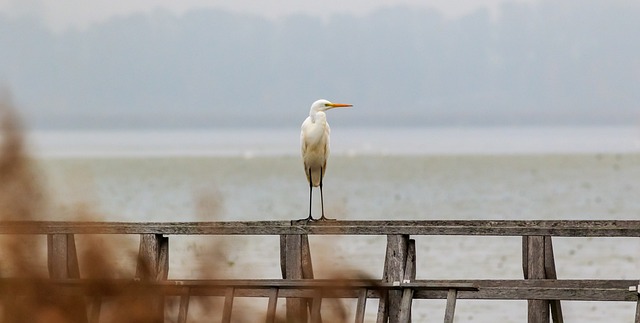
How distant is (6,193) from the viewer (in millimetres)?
1558

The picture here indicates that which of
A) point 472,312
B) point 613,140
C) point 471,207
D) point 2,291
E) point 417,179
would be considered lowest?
point 2,291

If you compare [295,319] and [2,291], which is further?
[295,319]

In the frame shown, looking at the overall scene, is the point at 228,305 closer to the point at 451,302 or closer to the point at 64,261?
the point at 64,261

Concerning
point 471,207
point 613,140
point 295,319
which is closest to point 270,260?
point 295,319

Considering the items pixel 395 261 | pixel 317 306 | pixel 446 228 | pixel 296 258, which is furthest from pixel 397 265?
pixel 317 306

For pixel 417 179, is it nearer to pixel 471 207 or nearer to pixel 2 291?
pixel 471 207

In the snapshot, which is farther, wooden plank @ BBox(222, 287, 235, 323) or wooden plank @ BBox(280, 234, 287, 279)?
wooden plank @ BBox(280, 234, 287, 279)

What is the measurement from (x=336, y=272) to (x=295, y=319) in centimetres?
15

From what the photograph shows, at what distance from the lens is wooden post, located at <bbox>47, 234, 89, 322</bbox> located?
5.39ft

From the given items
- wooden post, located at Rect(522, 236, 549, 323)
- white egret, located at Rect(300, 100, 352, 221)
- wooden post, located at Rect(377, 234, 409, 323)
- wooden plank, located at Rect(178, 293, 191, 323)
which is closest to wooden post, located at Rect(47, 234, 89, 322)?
wooden plank, located at Rect(178, 293, 191, 323)

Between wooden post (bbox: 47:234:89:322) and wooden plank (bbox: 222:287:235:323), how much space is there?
0.21m

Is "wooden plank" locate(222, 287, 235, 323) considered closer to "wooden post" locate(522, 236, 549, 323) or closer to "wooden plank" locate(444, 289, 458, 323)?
"wooden plank" locate(444, 289, 458, 323)

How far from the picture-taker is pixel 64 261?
19.3 ft

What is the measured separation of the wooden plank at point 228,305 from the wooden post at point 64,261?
0.21m
